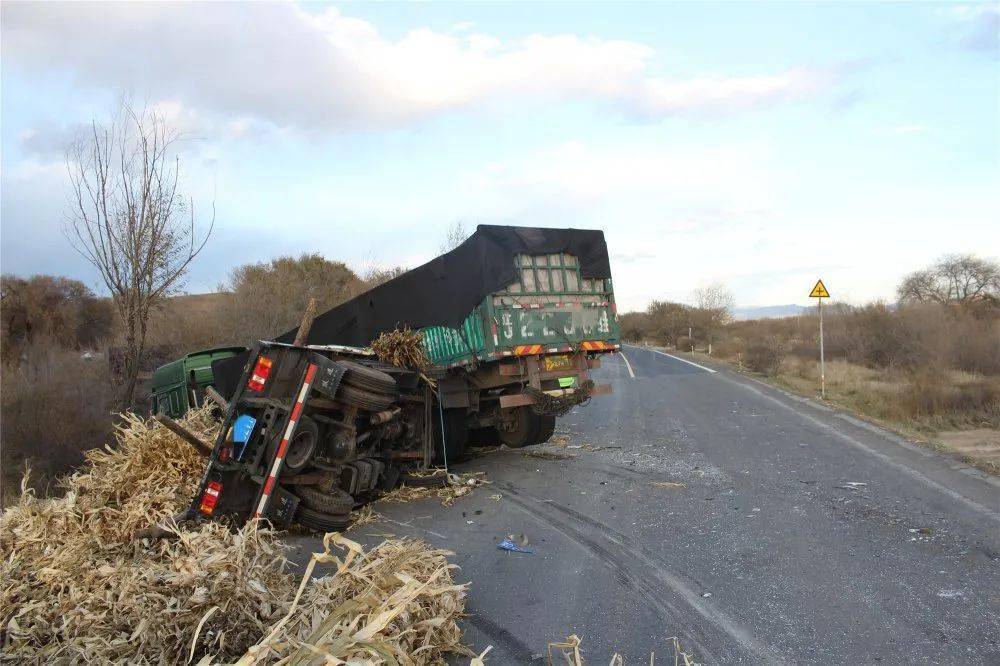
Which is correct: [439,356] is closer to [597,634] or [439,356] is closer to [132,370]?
[597,634]

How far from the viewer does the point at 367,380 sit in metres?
6.93

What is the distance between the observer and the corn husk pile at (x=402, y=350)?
9.05 m

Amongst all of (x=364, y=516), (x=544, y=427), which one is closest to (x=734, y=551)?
(x=364, y=516)

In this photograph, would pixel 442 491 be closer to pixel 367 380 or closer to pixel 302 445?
pixel 367 380

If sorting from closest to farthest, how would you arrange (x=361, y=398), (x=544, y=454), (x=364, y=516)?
(x=361, y=398)
(x=364, y=516)
(x=544, y=454)

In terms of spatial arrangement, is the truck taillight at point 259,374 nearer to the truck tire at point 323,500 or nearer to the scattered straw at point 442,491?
the truck tire at point 323,500

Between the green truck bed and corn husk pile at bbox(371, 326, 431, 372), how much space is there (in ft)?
1.54

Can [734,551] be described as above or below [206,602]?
below

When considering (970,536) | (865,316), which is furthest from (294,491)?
(865,316)

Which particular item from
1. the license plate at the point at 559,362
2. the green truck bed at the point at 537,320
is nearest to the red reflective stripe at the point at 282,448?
the green truck bed at the point at 537,320

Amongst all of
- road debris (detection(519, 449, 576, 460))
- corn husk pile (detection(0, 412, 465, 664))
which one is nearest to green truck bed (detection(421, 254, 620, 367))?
road debris (detection(519, 449, 576, 460))

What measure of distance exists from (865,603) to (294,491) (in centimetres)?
471

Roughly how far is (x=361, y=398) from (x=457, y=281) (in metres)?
3.13

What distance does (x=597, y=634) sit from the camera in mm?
4168
